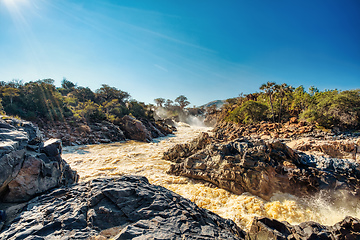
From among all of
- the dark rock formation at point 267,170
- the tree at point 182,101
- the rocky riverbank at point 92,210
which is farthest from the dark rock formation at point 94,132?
the tree at point 182,101

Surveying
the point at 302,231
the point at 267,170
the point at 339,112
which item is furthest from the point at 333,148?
the point at 339,112

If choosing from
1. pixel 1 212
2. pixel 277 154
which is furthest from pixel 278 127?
pixel 1 212

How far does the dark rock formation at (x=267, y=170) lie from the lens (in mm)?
6516

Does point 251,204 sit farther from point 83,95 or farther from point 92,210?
point 83,95

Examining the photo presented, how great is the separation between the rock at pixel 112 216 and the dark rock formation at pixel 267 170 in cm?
365

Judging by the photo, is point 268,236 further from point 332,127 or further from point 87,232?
point 332,127

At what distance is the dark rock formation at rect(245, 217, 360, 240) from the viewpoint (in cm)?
347

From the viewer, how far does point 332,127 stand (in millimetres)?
19156

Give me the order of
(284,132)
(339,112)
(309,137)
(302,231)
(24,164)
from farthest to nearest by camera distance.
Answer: (284,132) → (339,112) → (309,137) → (24,164) → (302,231)

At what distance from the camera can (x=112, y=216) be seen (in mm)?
3018

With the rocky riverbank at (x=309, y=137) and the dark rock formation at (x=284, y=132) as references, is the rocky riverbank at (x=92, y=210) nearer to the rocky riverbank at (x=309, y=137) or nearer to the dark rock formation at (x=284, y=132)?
the rocky riverbank at (x=309, y=137)

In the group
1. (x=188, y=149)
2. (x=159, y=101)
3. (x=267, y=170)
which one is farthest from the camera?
(x=159, y=101)

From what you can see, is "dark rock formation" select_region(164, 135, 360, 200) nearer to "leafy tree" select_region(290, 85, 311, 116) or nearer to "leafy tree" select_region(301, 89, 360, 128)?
"leafy tree" select_region(301, 89, 360, 128)

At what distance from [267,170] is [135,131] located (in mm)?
18798
